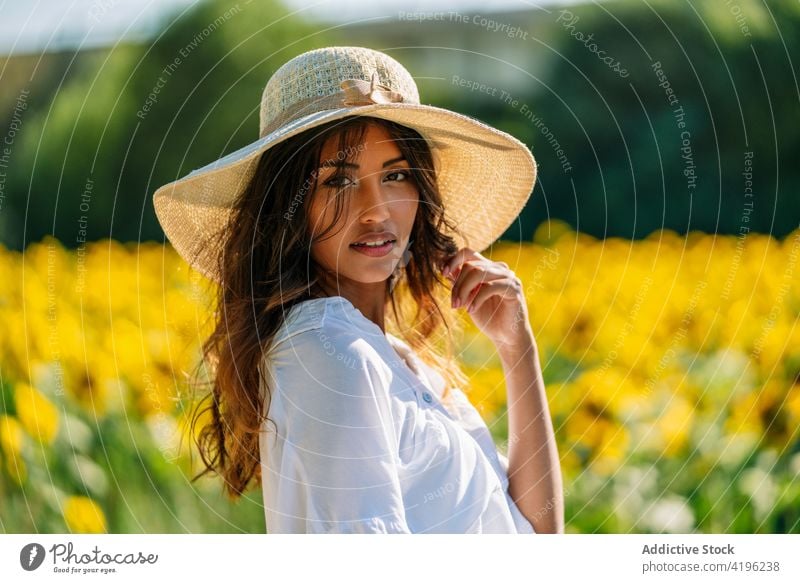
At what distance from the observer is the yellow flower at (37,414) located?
6.86 feet

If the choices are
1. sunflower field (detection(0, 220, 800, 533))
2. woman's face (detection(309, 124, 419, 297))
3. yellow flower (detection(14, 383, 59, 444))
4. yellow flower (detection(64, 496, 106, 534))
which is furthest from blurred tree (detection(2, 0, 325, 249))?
woman's face (detection(309, 124, 419, 297))

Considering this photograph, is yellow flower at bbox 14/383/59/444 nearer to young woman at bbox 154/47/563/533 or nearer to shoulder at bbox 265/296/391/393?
young woman at bbox 154/47/563/533

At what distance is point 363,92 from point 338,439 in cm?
46

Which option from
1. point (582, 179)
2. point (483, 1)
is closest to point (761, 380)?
point (582, 179)

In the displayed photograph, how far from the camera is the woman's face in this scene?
1307mm

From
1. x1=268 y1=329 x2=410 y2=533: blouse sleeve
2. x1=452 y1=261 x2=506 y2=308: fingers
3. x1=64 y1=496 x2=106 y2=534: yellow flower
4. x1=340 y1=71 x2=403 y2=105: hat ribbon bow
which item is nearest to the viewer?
x1=268 y1=329 x2=410 y2=533: blouse sleeve

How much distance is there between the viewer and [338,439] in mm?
1152

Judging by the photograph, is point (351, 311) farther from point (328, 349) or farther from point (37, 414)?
point (37, 414)

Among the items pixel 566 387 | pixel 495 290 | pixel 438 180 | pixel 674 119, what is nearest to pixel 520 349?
pixel 495 290

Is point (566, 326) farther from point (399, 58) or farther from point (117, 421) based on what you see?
point (117, 421)

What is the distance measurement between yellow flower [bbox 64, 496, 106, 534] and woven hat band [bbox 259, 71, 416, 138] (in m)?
1.06

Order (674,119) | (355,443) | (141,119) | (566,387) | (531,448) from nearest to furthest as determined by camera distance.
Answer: (355,443)
(531,448)
(566,387)
(141,119)
(674,119)

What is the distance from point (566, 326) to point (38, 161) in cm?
135
